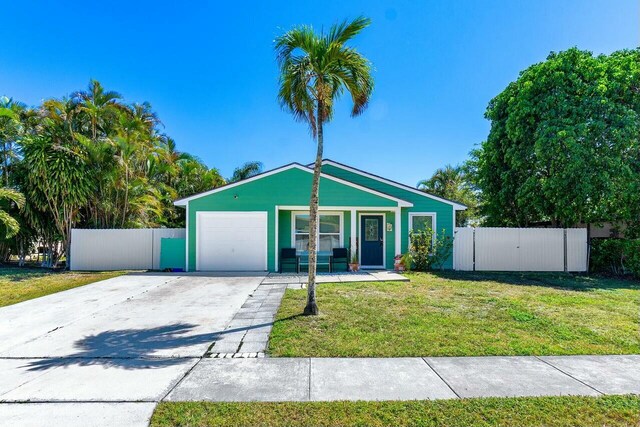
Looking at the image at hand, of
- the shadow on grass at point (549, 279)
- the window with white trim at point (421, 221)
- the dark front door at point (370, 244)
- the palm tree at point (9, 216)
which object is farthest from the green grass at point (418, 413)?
the palm tree at point (9, 216)

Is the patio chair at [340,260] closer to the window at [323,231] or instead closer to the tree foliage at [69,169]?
the window at [323,231]

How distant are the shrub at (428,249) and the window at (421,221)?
380 mm

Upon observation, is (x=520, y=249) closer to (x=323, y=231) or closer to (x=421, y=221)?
(x=421, y=221)

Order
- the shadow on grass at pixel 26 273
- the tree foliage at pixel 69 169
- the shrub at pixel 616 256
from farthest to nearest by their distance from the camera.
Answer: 1. the tree foliage at pixel 69 169
2. the shrub at pixel 616 256
3. the shadow on grass at pixel 26 273

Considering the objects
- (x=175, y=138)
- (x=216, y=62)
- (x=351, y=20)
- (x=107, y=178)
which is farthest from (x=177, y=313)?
(x=175, y=138)

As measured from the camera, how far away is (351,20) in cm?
576

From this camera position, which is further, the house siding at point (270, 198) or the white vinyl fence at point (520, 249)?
the white vinyl fence at point (520, 249)

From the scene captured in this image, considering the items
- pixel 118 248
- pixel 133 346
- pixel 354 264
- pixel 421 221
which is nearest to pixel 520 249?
pixel 421 221

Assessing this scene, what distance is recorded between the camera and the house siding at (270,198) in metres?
12.1

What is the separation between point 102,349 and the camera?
446cm

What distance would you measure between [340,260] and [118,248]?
360 inches

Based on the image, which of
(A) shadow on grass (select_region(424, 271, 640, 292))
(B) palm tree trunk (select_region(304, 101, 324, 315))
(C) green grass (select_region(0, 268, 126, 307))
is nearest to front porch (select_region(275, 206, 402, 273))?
(A) shadow on grass (select_region(424, 271, 640, 292))

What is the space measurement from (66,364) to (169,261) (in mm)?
9143

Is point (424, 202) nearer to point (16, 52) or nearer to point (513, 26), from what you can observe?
point (513, 26)
